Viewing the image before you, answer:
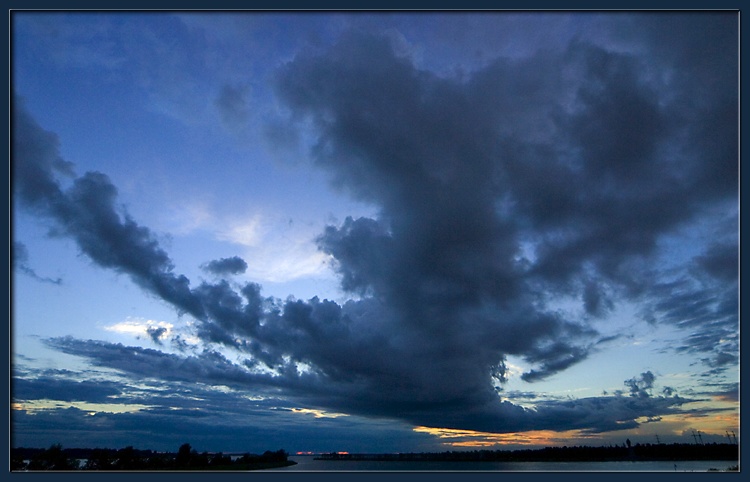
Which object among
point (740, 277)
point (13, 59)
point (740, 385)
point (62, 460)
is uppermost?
point (13, 59)

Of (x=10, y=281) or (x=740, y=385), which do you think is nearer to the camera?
(x=740, y=385)

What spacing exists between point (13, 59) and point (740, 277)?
3822cm

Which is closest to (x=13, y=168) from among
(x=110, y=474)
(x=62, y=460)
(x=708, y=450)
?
(x=110, y=474)

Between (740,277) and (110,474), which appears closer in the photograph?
(740,277)

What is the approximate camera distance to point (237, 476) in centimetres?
2238

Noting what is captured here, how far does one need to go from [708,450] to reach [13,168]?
59.4m

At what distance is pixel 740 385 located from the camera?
70.1 feet
